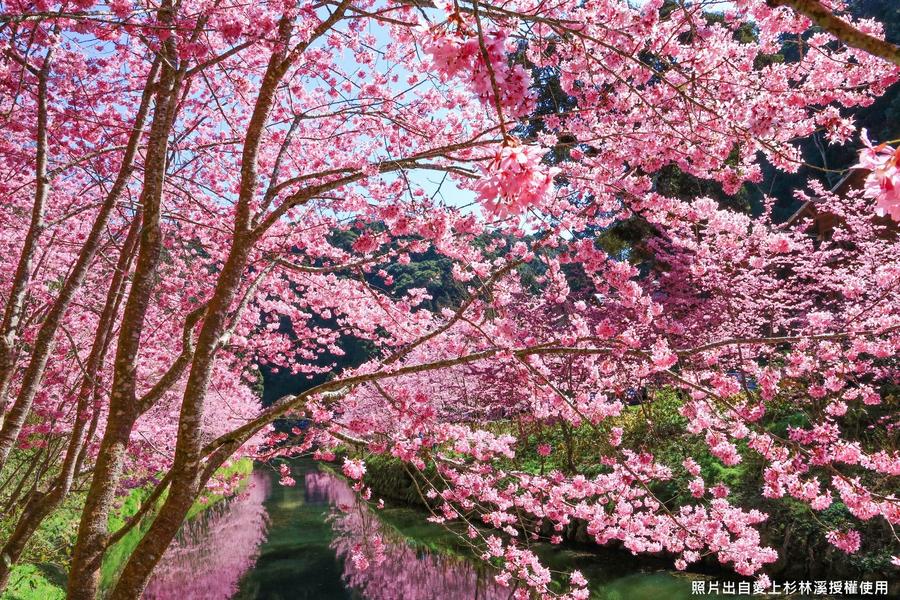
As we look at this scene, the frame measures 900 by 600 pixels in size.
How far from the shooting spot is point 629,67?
11.5ft

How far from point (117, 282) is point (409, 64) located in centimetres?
340

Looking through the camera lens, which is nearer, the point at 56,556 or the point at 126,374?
the point at 126,374

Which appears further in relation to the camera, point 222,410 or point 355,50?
point 222,410

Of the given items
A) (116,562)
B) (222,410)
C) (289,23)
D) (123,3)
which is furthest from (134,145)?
(222,410)

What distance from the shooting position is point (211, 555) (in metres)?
11.6

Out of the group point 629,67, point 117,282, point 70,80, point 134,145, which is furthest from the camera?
point 70,80

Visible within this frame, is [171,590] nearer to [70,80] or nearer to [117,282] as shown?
[117,282]

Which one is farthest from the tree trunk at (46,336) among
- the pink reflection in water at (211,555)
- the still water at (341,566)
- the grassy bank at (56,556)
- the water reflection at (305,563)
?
→ the pink reflection in water at (211,555)

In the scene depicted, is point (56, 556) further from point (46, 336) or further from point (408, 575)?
point (46, 336)

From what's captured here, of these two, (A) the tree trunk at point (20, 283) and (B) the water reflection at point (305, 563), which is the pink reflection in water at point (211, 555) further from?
(A) the tree trunk at point (20, 283)

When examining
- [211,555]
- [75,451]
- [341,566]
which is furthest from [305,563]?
[75,451]

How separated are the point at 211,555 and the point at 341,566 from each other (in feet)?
10.5

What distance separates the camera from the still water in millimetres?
8359

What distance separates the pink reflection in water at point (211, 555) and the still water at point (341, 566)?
0.02m
